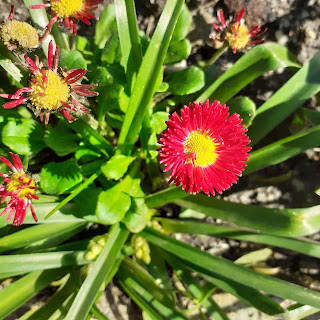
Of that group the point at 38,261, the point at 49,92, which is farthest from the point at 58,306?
the point at 49,92

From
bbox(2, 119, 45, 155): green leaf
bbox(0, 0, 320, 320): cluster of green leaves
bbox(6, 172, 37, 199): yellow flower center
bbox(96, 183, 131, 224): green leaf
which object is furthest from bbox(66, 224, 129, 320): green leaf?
bbox(2, 119, 45, 155): green leaf

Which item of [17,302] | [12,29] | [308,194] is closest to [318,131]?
[308,194]

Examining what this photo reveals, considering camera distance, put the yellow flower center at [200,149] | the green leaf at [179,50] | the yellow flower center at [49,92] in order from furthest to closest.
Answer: the green leaf at [179,50], the yellow flower center at [200,149], the yellow flower center at [49,92]

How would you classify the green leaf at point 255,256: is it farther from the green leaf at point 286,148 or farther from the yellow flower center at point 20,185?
the yellow flower center at point 20,185

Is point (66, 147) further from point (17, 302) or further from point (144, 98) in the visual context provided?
point (17, 302)

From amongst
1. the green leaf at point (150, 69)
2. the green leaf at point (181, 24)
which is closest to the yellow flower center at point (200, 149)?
the green leaf at point (150, 69)
